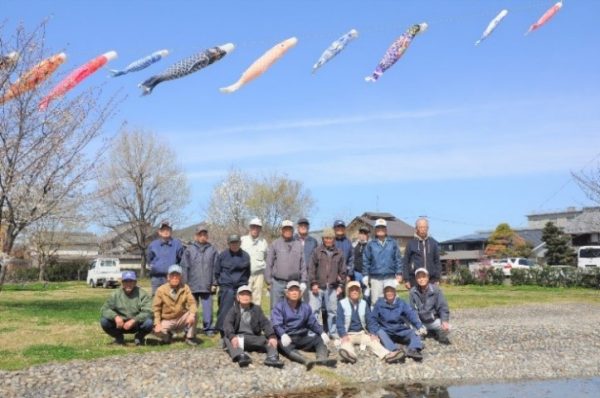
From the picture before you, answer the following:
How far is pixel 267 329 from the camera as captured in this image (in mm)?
9336

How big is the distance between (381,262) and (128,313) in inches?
157

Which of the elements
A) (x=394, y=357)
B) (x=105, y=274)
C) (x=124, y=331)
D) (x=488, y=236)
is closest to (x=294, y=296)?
(x=394, y=357)

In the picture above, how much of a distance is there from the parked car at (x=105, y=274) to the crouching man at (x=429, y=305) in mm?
28079

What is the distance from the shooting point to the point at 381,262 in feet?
35.3

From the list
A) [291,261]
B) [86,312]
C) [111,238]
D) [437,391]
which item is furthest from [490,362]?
[111,238]

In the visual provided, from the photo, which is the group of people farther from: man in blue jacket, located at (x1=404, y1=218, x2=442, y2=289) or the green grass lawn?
the green grass lawn

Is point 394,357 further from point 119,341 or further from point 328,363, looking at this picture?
point 119,341

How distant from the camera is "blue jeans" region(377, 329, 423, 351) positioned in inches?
388

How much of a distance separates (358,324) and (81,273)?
48.4 metres

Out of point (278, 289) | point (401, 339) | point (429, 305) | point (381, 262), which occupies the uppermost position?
point (381, 262)

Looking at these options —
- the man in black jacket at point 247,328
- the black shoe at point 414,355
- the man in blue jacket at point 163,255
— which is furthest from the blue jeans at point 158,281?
the black shoe at point 414,355

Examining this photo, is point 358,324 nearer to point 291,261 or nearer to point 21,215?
point 291,261

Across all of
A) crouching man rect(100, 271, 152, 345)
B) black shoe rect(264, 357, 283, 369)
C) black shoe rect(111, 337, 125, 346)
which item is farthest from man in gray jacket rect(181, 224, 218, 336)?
black shoe rect(264, 357, 283, 369)

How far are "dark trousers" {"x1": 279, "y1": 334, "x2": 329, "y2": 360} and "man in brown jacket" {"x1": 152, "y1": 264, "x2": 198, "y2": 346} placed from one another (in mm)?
1496
